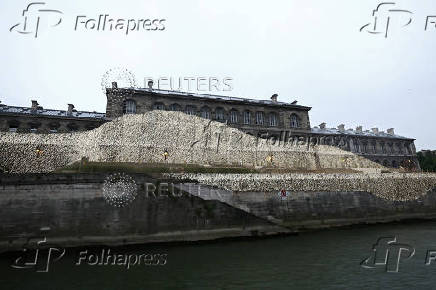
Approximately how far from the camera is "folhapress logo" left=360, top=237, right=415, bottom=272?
11.3 m

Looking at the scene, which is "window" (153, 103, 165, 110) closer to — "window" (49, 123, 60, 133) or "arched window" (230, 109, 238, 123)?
"arched window" (230, 109, 238, 123)

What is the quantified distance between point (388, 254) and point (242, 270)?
27.3ft

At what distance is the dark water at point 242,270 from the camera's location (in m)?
9.20

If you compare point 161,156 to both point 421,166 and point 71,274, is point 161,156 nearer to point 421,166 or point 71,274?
point 71,274

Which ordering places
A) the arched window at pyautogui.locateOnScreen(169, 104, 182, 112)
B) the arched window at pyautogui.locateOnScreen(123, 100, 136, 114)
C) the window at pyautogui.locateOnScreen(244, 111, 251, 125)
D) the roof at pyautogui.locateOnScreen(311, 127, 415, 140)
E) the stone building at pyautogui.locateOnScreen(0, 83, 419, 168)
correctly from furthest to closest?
the roof at pyautogui.locateOnScreen(311, 127, 415, 140) → the window at pyautogui.locateOnScreen(244, 111, 251, 125) → the arched window at pyautogui.locateOnScreen(169, 104, 182, 112) → the arched window at pyautogui.locateOnScreen(123, 100, 136, 114) → the stone building at pyautogui.locateOnScreen(0, 83, 419, 168)

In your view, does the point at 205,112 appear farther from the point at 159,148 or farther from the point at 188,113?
the point at 159,148

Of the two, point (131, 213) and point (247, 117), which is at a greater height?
point (247, 117)

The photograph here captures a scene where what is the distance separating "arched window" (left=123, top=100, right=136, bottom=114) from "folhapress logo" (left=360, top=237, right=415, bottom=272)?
2907cm

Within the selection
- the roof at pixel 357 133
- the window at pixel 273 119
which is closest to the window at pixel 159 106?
the window at pixel 273 119

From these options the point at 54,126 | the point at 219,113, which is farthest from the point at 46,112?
the point at 219,113

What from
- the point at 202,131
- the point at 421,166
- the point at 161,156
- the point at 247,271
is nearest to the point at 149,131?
the point at 161,156

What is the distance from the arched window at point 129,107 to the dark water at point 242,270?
20.7m

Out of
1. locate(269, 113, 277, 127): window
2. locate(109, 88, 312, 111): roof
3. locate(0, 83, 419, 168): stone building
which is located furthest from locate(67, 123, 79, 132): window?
locate(269, 113, 277, 127): window

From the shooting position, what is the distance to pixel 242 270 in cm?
1059
